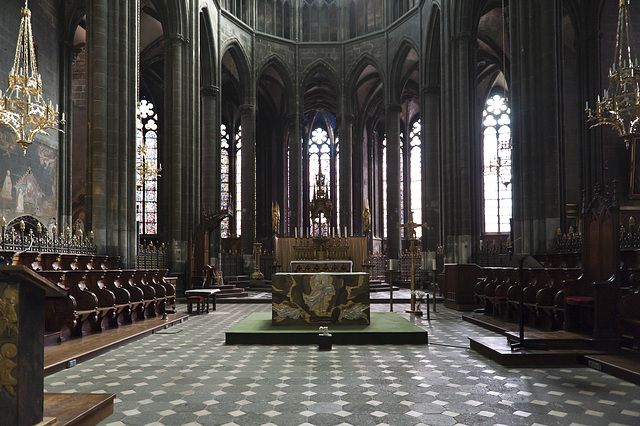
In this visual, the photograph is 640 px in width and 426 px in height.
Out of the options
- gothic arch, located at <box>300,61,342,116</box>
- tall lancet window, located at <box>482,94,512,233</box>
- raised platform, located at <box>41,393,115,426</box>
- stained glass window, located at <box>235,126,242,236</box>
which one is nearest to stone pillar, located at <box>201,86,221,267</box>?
gothic arch, located at <box>300,61,342,116</box>

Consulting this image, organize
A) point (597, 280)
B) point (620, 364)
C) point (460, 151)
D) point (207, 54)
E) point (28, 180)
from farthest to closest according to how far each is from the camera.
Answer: point (207, 54), point (460, 151), point (28, 180), point (597, 280), point (620, 364)

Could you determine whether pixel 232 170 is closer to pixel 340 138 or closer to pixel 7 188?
pixel 340 138

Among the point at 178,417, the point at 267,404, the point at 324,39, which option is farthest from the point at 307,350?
the point at 324,39

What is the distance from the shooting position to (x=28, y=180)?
1742cm

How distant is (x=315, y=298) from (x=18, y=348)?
617 centimetres

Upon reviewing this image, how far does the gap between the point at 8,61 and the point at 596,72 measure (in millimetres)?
20198

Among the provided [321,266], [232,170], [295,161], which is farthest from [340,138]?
[321,266]

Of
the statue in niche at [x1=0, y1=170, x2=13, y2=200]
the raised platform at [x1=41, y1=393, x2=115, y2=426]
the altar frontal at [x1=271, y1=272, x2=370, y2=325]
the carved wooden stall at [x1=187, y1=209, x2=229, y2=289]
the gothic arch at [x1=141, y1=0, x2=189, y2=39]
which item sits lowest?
the raised platform at [x1=41, y1=393, x2=115, y2=426]

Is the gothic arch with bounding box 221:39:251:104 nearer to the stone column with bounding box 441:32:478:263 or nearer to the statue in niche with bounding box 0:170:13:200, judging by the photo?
the stone column with bounding box 441:32:478:263

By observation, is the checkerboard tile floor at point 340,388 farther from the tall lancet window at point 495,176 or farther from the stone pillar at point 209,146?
the tall lancet window at point 495,176

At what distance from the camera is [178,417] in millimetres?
4398

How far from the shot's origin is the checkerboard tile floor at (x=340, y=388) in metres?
4.39

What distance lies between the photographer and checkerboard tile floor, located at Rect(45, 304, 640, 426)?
4391mm

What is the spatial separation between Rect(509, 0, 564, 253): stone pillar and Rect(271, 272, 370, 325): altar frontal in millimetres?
6185
